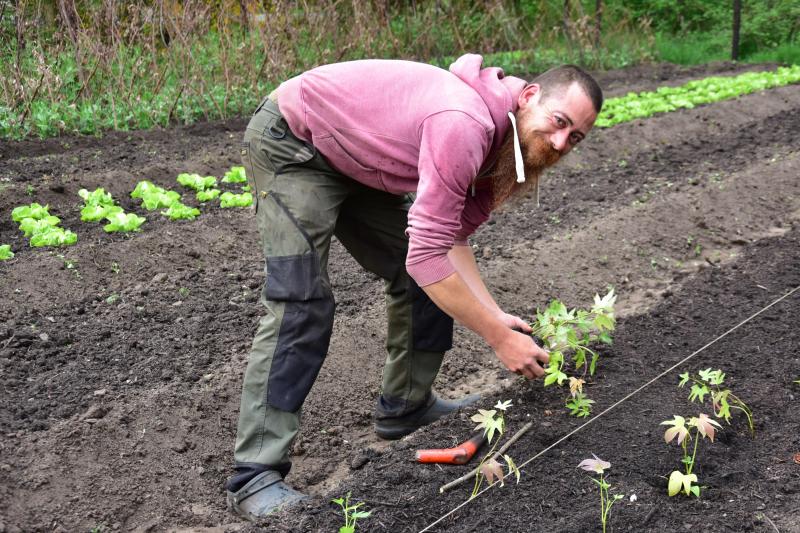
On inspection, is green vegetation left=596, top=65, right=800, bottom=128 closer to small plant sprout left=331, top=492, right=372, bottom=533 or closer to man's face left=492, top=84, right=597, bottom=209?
man's face left=492, top=84, right=597, bottom=209

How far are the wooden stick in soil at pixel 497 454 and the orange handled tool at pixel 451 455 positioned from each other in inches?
2.5

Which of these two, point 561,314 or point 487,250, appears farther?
point 487,250

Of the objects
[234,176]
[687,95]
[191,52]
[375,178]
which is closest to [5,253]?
[234,176]

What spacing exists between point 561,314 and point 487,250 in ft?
6.32

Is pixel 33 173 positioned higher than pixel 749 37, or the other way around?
pixel 33 173

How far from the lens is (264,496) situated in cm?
278

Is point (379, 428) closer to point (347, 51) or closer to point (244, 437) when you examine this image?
point (244, 437)

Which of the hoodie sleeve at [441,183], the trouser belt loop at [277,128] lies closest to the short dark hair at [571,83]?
the hoodie sleeve at [441,183]

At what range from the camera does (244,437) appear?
279 cm

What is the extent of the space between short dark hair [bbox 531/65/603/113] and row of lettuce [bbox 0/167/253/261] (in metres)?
3.27

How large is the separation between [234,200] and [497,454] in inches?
133

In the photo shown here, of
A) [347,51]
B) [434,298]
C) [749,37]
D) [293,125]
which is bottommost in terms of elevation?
[749,37]

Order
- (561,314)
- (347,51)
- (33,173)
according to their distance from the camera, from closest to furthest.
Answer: (561,314) < (33,173) < (347,51)

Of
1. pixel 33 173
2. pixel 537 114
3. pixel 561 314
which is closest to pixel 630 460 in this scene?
pixel 561 314
